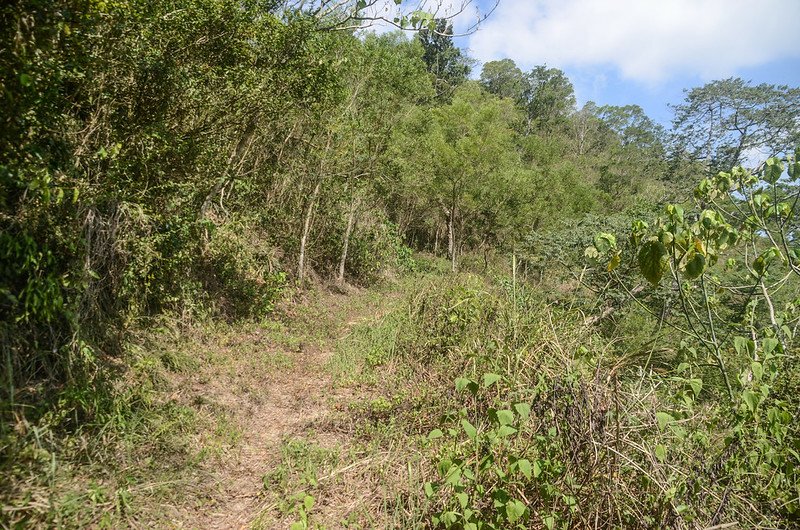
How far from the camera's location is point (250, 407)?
480 centimetres

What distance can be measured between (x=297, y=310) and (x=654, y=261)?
7282 mm

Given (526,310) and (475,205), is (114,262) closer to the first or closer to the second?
(526,310)

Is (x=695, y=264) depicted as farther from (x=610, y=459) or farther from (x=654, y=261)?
(x=610, y=459)

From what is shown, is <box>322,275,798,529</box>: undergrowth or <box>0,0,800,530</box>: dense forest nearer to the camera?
<box>322,275,798,529</box>: undergrowth

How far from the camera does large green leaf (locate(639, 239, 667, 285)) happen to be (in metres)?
1.95

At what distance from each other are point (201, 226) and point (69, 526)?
4072 millimetres

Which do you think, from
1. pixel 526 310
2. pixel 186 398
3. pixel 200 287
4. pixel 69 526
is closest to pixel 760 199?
pixel 526 310

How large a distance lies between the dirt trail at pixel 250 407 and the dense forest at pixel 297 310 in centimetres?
28

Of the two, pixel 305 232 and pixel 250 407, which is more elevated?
pixel 305 232

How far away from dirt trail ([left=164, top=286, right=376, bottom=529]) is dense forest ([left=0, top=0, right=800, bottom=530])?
28cm

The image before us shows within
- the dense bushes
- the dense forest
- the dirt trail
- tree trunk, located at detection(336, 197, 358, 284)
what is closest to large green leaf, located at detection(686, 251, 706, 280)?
the dense forest

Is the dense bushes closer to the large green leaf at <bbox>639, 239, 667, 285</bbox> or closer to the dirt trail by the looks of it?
the large green leaf at <bbox>639, 239, 667, 285</bbox>

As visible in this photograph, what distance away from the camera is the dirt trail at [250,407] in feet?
11.1

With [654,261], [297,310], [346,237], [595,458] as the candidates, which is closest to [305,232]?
[346,237]
